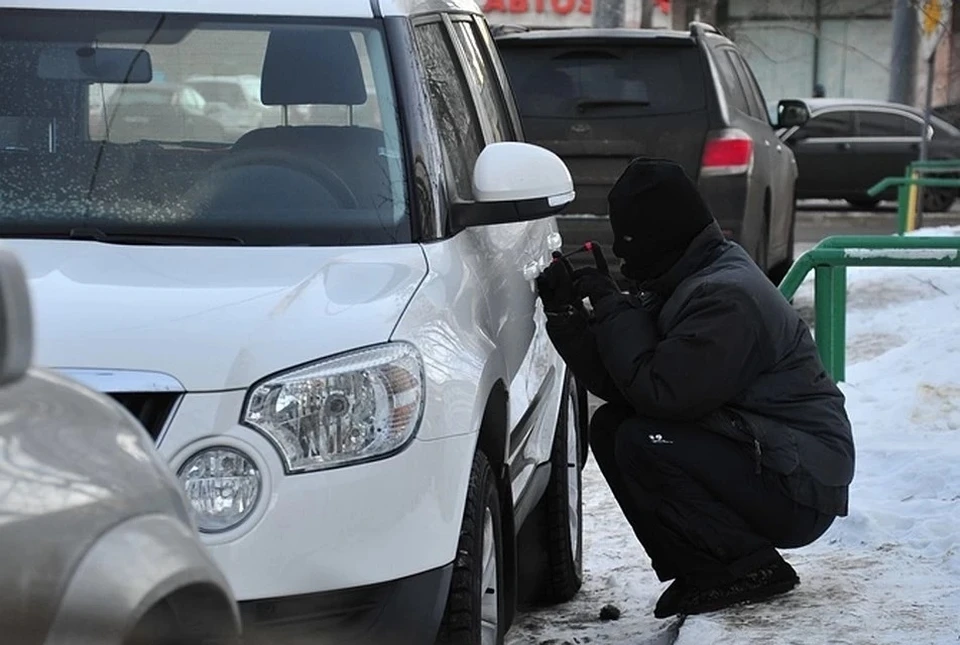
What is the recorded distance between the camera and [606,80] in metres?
10.3

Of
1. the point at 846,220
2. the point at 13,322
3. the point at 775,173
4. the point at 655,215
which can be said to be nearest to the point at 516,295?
the point at 655,215

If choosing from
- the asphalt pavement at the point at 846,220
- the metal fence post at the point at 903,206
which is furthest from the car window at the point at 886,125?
the metal fence post at the point at 903,206

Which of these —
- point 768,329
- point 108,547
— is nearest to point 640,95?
point 768,329

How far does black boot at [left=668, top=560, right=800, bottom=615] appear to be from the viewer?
450 centimetres

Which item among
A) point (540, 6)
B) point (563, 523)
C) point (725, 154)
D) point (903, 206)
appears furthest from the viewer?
point (540, 6)

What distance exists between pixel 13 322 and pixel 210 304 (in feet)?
4.78

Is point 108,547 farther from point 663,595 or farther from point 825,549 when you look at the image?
point 825,549

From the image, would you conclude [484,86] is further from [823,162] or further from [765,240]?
[823,162]

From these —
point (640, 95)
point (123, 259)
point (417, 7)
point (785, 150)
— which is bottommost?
point (785, 150)

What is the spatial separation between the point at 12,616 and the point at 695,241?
116 inches

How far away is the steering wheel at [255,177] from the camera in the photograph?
3.86m

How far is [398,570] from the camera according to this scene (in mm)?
3205

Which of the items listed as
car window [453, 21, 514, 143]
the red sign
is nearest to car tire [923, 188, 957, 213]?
the red sign

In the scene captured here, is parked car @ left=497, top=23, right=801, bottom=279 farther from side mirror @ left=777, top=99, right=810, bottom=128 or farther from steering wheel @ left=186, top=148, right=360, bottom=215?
steering wheel @ left=186, top=148, right=360, bottom=215
